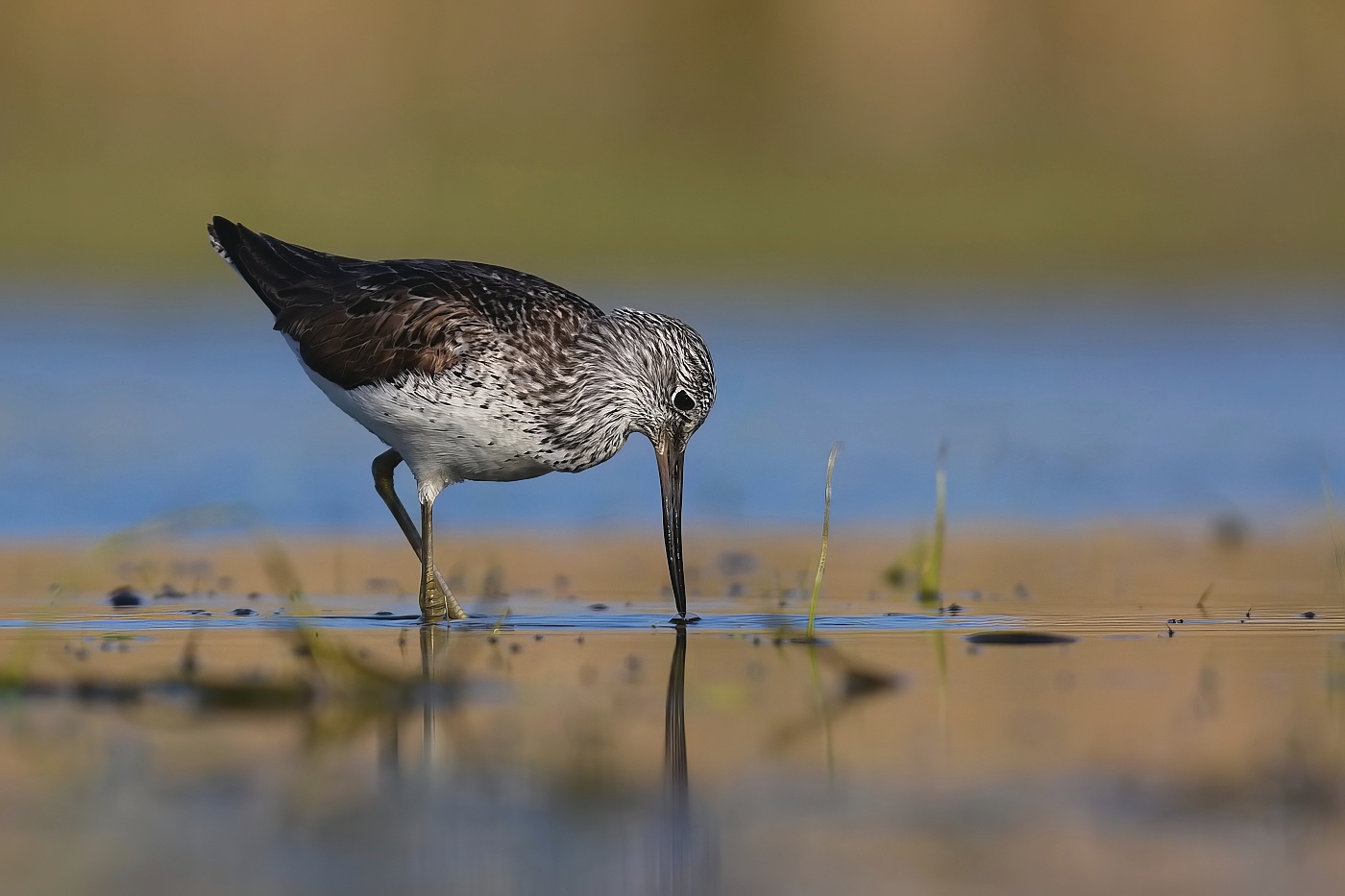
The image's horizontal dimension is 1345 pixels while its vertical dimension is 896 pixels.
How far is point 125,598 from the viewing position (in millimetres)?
7672

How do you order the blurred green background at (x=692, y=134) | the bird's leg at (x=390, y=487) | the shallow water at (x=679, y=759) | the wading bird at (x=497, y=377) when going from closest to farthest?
the shallow water at (x=679, y=759) < the wading bird at (x=497, y=377) < the bird's leg at (x=390, y=487) < the blurred green background at (x=692, y=134)

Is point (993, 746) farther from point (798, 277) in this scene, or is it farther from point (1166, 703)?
point (798, 277)

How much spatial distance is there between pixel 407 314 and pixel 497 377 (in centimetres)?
58

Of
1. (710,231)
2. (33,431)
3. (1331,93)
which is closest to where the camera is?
(33,431)

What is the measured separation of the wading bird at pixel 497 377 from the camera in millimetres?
7930

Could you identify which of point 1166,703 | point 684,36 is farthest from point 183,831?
point 684,36

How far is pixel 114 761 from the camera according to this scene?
4.70 m

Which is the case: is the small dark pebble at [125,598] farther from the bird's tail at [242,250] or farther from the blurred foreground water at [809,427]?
the bird's tail at [242,250]

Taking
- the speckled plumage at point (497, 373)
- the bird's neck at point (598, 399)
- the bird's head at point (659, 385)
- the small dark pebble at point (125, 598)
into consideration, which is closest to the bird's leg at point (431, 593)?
the speckled plumage at point (497, 373)

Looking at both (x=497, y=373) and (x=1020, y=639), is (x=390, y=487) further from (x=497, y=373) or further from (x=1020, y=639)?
(x=1020, y=639)

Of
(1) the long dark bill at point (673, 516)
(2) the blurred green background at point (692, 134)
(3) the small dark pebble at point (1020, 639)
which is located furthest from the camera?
(2) the blurred green background at point (692, 134)

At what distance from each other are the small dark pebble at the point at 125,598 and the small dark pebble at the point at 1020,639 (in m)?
3.18

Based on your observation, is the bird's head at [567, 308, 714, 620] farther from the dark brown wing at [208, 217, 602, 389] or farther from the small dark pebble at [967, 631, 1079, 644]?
the small dark pebble at [967, 631, 1079, 644]

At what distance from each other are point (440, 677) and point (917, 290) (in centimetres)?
1771
